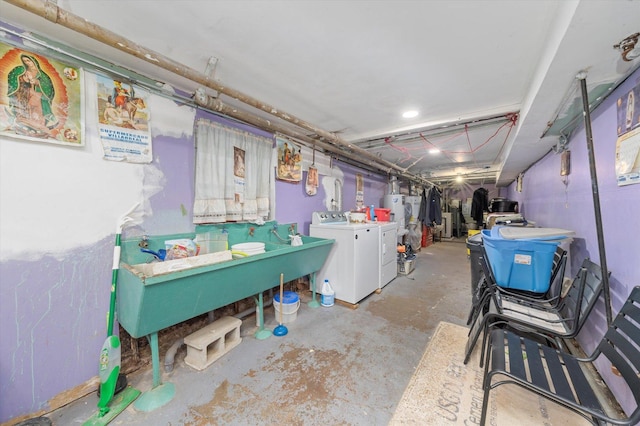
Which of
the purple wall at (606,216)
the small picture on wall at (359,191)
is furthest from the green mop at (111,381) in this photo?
the small picture on wall at (359,191)

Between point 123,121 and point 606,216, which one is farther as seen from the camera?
point 123,121

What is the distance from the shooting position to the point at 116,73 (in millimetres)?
→ 1675

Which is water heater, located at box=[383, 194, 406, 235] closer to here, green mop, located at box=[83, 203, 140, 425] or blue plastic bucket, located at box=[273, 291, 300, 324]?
blue plastic bucket, located at box=[273, 291, 300, 324]

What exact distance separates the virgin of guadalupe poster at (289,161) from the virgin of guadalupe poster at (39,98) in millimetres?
1813

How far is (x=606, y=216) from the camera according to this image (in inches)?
63.3

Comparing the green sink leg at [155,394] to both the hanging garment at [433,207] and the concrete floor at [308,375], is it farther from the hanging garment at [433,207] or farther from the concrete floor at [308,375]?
the hanging garment at [433,207]

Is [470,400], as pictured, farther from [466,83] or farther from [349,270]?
[466,83]

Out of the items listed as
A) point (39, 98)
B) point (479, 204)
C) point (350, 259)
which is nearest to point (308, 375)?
point (350, 259)

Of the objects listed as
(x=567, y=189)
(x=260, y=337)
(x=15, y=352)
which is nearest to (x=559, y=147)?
(x=567, y=189)

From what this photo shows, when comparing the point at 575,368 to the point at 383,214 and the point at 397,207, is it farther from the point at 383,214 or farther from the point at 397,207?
the point at 397,207

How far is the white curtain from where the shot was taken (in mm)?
2168

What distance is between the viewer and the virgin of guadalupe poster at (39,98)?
1.32 metres

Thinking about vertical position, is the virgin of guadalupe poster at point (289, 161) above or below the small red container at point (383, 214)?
above

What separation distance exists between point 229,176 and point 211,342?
1.56m
